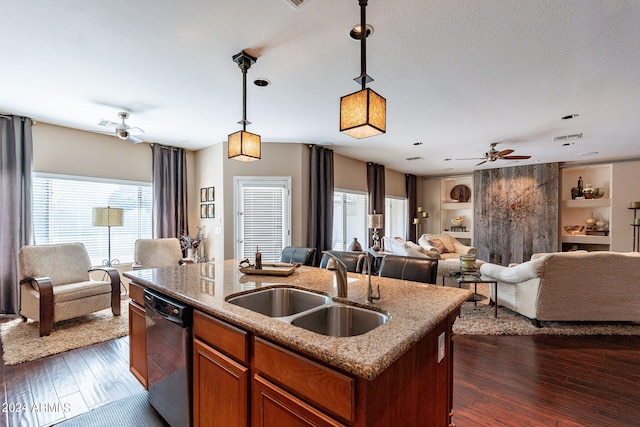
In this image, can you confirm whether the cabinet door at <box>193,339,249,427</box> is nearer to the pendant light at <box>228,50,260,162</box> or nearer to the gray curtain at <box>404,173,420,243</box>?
the pendant light at <box>228,50,260,162</box>

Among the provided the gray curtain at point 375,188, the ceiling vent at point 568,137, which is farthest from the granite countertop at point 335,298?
the gray curtain at point 375,188

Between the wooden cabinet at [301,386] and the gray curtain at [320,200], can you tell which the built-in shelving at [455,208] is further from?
the wooden cabinet at [301,386]

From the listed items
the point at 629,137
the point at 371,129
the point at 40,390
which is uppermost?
the point at 629,137

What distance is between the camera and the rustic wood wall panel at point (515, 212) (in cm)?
686

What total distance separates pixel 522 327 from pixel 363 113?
3.46 meters

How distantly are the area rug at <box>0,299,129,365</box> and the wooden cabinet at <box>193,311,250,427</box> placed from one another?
90.1 inches

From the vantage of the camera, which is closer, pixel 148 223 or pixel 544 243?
pixel 148 223

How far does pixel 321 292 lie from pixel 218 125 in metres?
3.36

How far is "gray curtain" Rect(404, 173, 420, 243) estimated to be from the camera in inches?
343

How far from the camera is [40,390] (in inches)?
91.4

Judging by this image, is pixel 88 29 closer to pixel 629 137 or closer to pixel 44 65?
pixel 44 65

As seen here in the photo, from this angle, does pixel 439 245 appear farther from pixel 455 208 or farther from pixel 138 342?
pixel 138 342

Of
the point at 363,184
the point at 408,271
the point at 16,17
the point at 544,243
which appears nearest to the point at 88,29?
the point at 16,17

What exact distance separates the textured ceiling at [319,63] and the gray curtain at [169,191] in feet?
3.45
